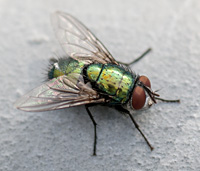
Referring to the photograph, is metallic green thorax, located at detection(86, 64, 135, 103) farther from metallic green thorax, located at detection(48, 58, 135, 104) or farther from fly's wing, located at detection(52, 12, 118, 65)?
fly's wing, located at detection(52, 12, 118, 65)

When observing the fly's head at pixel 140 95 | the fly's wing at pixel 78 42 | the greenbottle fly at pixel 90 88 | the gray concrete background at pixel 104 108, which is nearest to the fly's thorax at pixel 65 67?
the greenbottle fly at pixel 90 88

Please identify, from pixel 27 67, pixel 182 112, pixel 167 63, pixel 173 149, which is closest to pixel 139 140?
pixel 173 149

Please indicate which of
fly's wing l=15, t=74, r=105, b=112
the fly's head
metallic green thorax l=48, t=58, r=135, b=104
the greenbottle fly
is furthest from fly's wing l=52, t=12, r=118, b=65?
the fly's head

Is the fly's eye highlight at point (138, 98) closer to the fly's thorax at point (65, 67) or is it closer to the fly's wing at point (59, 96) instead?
the fly's wing at point (59, 96)

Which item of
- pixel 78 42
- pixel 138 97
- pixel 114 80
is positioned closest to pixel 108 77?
pixel 114 80

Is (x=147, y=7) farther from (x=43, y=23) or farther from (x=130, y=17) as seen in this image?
(x=43, y=23)
